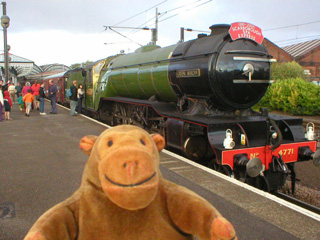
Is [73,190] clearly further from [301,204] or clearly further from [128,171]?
[301,204]

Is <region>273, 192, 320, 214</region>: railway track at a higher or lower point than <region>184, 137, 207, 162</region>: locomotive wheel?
lower

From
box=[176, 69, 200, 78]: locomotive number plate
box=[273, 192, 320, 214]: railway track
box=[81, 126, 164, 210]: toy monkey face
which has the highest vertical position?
box=[176, 69, 200, 78]: locomotive number plate

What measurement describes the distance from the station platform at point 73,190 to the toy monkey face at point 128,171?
185 cm

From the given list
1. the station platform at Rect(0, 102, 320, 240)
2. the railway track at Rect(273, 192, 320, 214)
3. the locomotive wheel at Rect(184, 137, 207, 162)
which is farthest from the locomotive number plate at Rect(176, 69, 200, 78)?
the railway track at Rect(273, 192, 320, 214)

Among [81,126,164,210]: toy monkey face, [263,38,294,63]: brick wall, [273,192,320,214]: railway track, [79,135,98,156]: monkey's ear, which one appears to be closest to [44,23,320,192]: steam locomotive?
[273,192,320,214]: railway track

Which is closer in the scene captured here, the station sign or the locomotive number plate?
the station sign

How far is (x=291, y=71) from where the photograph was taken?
27.9 m

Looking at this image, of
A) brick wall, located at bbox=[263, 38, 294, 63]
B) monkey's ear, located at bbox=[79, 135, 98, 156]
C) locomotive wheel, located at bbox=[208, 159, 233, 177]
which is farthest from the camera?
brick wall, located at bbox=[263, 38, 294, 63]

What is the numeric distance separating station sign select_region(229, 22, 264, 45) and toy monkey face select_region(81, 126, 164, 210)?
444 cm

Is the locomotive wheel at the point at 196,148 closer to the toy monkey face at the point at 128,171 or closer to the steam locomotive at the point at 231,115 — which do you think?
the steam locomotive at the point at 231,115

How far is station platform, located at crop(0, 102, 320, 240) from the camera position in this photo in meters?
3.10

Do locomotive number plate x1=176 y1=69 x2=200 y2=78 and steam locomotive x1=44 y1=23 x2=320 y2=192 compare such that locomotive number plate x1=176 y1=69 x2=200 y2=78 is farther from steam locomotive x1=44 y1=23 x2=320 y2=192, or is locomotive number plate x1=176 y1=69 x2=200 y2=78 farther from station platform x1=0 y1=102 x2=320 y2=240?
station platform x1=0 y1=102 x2=320 y2=240

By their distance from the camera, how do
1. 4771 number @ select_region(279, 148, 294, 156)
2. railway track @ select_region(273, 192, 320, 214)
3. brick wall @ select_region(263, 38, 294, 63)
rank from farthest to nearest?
brick wall @ select_region(263, 38, 294, 63) → 4771 number @ select_region(279, 148, 294, 156) → railway track @ select_region(273, 192, 320, 214)

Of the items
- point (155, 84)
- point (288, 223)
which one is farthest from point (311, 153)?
point (155, 84)
